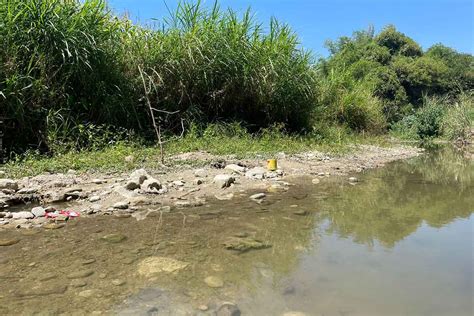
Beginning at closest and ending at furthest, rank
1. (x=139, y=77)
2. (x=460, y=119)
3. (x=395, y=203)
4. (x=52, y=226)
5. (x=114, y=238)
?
(x=114, y=238) < (x=52, y=226) < (x=395, y=203) < (x=139, y=77) < (x=460, y=119)

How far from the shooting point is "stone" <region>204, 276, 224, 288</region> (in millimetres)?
2566

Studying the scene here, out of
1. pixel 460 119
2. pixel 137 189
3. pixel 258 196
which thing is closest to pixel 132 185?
pixel 137 189

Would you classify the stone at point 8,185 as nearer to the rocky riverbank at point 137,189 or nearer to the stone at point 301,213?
the rocky riverbank at point 137,189

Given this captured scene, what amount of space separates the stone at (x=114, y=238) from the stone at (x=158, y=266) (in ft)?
1.67

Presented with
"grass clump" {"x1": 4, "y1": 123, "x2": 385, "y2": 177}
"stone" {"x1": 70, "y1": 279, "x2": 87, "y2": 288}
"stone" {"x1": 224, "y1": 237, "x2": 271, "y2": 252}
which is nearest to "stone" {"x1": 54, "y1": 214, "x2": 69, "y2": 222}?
"stone" {"x1": 70, "y1": 279, "x2": 87, "y2": 288}

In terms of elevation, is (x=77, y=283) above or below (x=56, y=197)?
below

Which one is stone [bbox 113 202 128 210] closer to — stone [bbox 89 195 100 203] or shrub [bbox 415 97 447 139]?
stone [bbox 89 195 100 203]

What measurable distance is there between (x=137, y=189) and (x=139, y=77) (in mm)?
4397

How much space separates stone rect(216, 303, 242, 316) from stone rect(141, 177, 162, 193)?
2743 millimetres

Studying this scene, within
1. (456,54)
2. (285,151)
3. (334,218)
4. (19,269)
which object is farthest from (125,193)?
(456,54)

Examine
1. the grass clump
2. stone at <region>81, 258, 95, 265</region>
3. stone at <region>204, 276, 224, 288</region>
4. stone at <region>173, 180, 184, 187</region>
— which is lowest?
stone at <region>204, 276, 224, 288</region>

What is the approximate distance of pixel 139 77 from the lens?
858 cm

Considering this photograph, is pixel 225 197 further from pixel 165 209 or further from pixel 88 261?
pixel 88 261

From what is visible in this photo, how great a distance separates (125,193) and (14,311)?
96.6 inches
